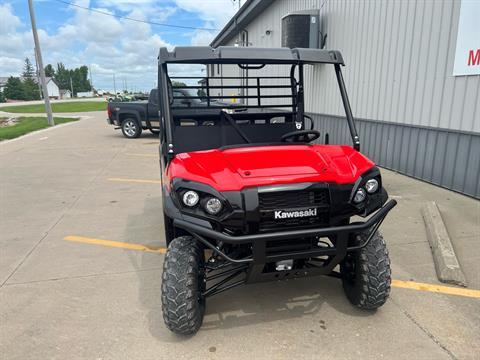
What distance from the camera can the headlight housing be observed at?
245cm

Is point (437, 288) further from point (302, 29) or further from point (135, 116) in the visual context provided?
point (135, 116)

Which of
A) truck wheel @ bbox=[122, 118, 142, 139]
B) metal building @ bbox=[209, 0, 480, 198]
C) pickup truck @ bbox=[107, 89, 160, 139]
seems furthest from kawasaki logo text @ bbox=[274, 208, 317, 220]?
truck wheel @ bbox=[122, 118, 142, 139]

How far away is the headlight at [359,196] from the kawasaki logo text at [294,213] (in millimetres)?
318

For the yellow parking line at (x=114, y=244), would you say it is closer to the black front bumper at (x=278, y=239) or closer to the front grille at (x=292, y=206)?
the black front bumper at (x=278, y=239)

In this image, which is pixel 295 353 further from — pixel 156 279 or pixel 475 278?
pixel 475 278

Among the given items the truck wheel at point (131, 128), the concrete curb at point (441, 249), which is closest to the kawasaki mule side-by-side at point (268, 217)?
the concrete curb at point (441, 249)

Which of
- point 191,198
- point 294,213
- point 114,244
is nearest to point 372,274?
point 294,213

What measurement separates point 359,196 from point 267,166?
2.18ft

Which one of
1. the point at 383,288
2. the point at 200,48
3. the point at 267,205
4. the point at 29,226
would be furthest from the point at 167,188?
the point at 29,226

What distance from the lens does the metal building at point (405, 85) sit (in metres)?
5.95

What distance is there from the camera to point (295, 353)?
2.56 metres

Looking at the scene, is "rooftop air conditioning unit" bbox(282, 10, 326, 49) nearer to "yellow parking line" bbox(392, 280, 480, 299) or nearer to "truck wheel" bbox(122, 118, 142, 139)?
"truck wheel" bbox(122, 118, 142, 139)

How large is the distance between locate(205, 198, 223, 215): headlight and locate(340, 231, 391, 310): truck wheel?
107 cm

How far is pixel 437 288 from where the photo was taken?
3383 mm
